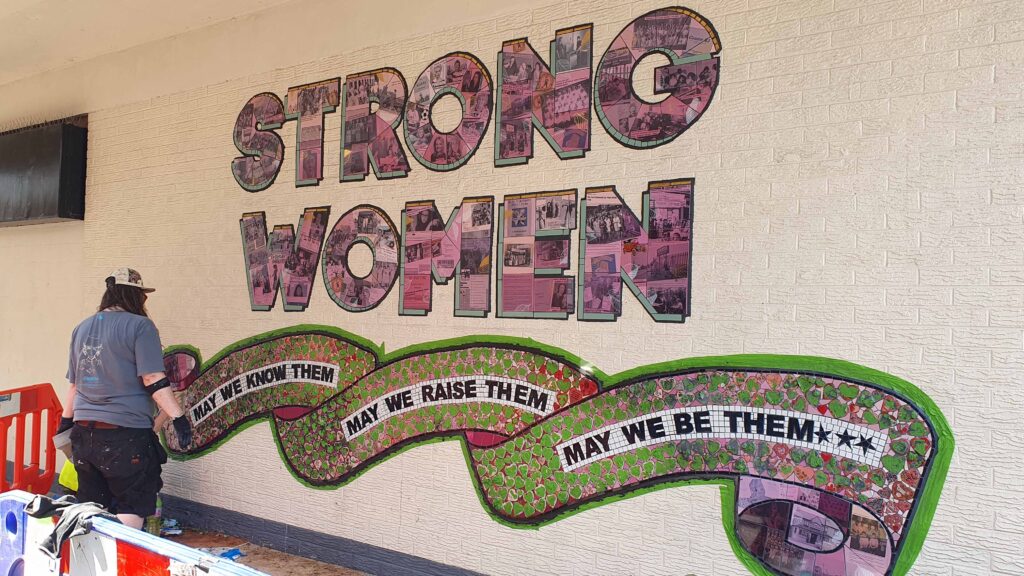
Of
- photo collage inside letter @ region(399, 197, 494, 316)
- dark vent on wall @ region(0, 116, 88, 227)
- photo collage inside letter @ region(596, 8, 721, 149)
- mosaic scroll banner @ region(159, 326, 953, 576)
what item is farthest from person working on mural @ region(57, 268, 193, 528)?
photo collage inside letter @ region(596, 8, 721, 149)

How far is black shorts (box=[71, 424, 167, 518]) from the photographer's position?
14.5 ft

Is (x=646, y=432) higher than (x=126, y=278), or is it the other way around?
(x=126, y=278)

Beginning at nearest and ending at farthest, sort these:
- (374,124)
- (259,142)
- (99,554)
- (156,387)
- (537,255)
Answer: (99,554)
(537,255)
(156,387)
(374,124)
(259,142)

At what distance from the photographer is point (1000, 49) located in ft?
9.89

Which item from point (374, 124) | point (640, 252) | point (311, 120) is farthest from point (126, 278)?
point (640, 252)

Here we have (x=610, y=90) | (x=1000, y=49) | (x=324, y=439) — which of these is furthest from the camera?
(x=324, y=439)

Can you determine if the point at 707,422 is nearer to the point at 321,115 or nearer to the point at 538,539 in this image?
the point at 538,539

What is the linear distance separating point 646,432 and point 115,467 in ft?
10.7

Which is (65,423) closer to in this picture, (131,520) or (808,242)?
(131,520)

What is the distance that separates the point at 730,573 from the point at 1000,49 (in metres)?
2.66

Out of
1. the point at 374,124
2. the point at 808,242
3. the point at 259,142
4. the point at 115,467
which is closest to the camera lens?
the point at 808,242

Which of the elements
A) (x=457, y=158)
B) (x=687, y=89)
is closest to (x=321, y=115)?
(x=457, y=158)

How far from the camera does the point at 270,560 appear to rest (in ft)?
16.6

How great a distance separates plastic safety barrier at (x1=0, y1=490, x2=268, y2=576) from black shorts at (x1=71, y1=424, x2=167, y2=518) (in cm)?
139
